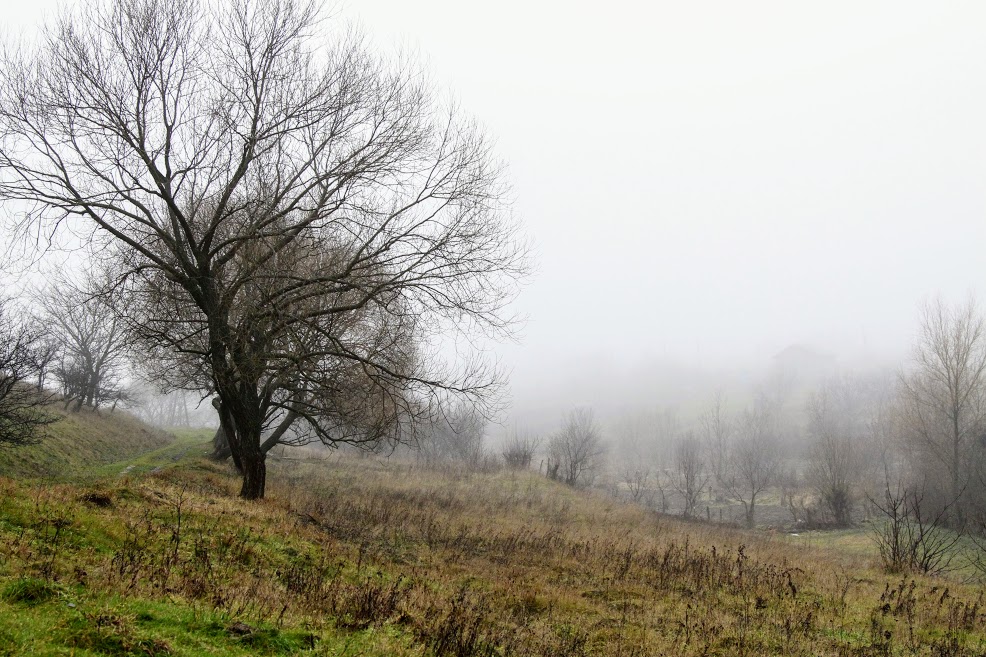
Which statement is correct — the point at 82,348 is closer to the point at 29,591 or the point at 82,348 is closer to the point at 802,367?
the point at 29,591

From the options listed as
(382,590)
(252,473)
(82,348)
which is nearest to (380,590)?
(382,590)

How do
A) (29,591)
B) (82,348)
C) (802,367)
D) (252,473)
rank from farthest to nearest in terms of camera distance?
A: 1. (802,367)
2. (82,348)
3. (252,473)
4. (29,591)

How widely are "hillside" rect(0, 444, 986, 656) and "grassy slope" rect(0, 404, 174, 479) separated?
21.0 ft

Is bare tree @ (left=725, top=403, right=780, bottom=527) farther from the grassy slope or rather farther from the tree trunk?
the grassy slope

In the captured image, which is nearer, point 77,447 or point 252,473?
point 252,473

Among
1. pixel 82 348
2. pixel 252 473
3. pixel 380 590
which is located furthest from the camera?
pixel 82 348

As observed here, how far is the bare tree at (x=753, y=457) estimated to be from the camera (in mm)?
50438

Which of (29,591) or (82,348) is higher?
(82,348)

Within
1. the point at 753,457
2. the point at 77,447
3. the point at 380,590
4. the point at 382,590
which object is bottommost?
the point at 77,447

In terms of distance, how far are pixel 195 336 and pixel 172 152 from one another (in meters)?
3.92

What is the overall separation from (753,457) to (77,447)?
51.1 metres

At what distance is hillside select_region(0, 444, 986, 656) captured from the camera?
4.41 m

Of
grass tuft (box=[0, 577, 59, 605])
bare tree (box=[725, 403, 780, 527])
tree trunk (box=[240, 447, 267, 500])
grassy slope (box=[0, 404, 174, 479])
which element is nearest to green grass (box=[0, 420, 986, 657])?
grass tuft (box=[0, 577, 59, 605])

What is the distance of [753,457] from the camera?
2030 inches
